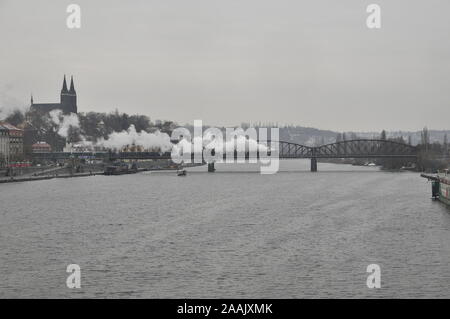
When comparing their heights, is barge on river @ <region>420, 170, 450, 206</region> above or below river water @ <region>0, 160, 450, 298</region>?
above

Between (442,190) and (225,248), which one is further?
(442,190)

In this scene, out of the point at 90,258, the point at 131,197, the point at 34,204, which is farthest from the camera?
the point at 131,197

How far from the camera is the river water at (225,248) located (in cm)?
3203

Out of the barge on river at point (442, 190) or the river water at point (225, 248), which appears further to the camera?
the barge on river at point (442, 190)

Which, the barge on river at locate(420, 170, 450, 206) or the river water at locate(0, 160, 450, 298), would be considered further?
the barge on river at locate(420, 170, 450, 206)

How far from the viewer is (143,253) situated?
133 feet

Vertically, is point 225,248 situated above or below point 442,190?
below

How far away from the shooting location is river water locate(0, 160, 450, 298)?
1261 inches

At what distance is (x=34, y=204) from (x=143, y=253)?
3495 centimetres

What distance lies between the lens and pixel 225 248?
42.3 m

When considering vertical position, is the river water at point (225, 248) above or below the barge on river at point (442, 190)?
below
